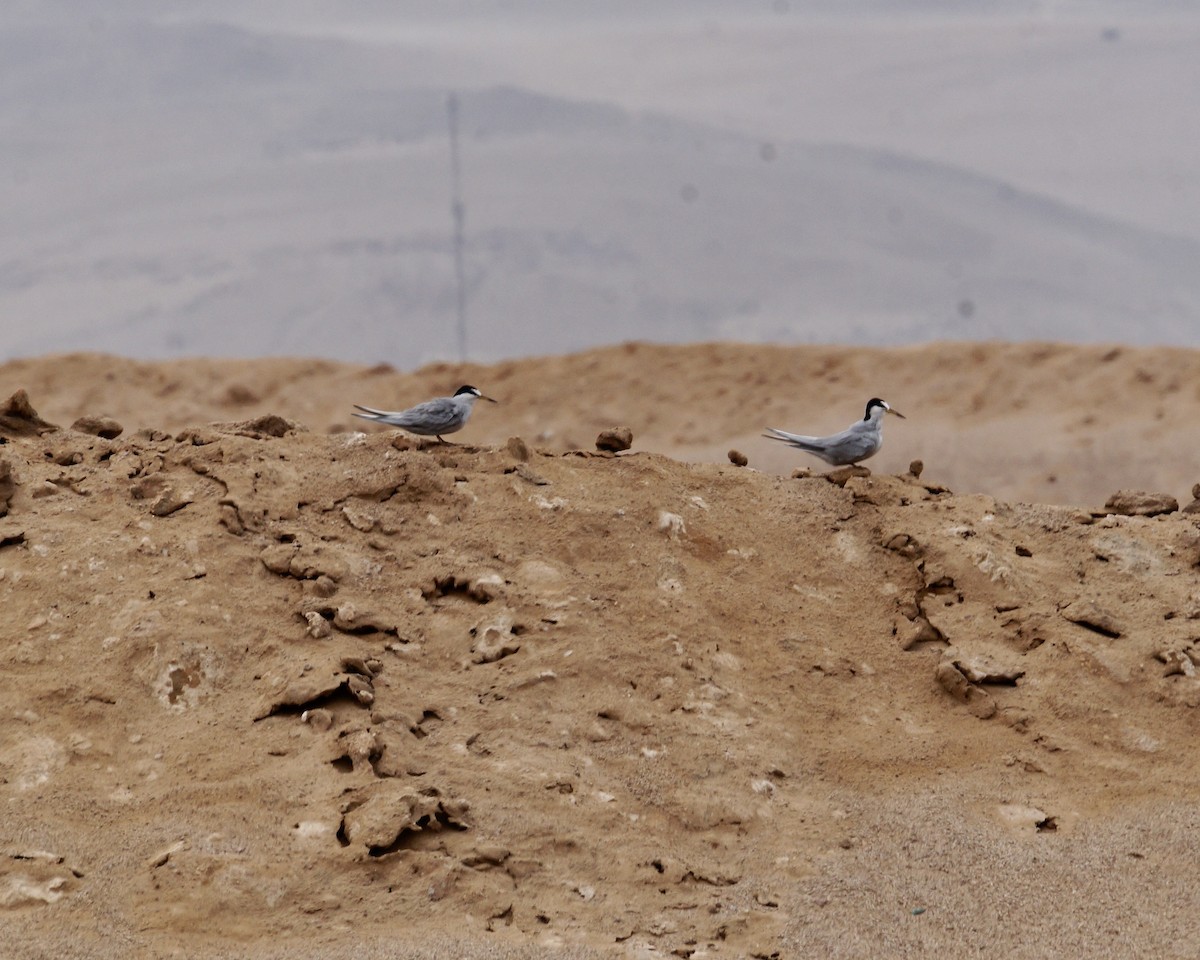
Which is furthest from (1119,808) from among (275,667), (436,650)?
(275,667)

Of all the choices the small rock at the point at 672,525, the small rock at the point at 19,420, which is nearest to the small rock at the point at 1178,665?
the small rock at the point at 672,525

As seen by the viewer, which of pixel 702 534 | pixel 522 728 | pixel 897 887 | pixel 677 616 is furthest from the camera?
pixel 702 534

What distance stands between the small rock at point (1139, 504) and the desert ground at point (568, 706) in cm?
5

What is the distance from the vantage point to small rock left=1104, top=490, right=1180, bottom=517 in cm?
1067

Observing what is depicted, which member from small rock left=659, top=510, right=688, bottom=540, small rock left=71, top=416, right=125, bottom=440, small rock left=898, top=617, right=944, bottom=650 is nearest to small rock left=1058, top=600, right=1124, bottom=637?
small rock left=898, top=617, right=944, bottom=650

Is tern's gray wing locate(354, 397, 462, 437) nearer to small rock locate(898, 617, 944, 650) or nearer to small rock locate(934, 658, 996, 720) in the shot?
small rock locate(898, 617, 944, 650)

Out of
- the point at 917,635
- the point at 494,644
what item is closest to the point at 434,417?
the point at 494,644

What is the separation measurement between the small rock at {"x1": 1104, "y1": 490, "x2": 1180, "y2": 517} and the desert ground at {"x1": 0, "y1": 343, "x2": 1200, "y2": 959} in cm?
5

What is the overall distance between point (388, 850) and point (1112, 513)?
231 inches

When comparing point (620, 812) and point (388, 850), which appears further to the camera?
point (620, 812)

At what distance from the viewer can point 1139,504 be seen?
10.7m

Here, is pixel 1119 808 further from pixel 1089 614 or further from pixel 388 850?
pixel 388 850

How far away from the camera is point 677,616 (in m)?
8.85

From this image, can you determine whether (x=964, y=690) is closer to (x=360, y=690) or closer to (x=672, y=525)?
(x=672, y=525)
